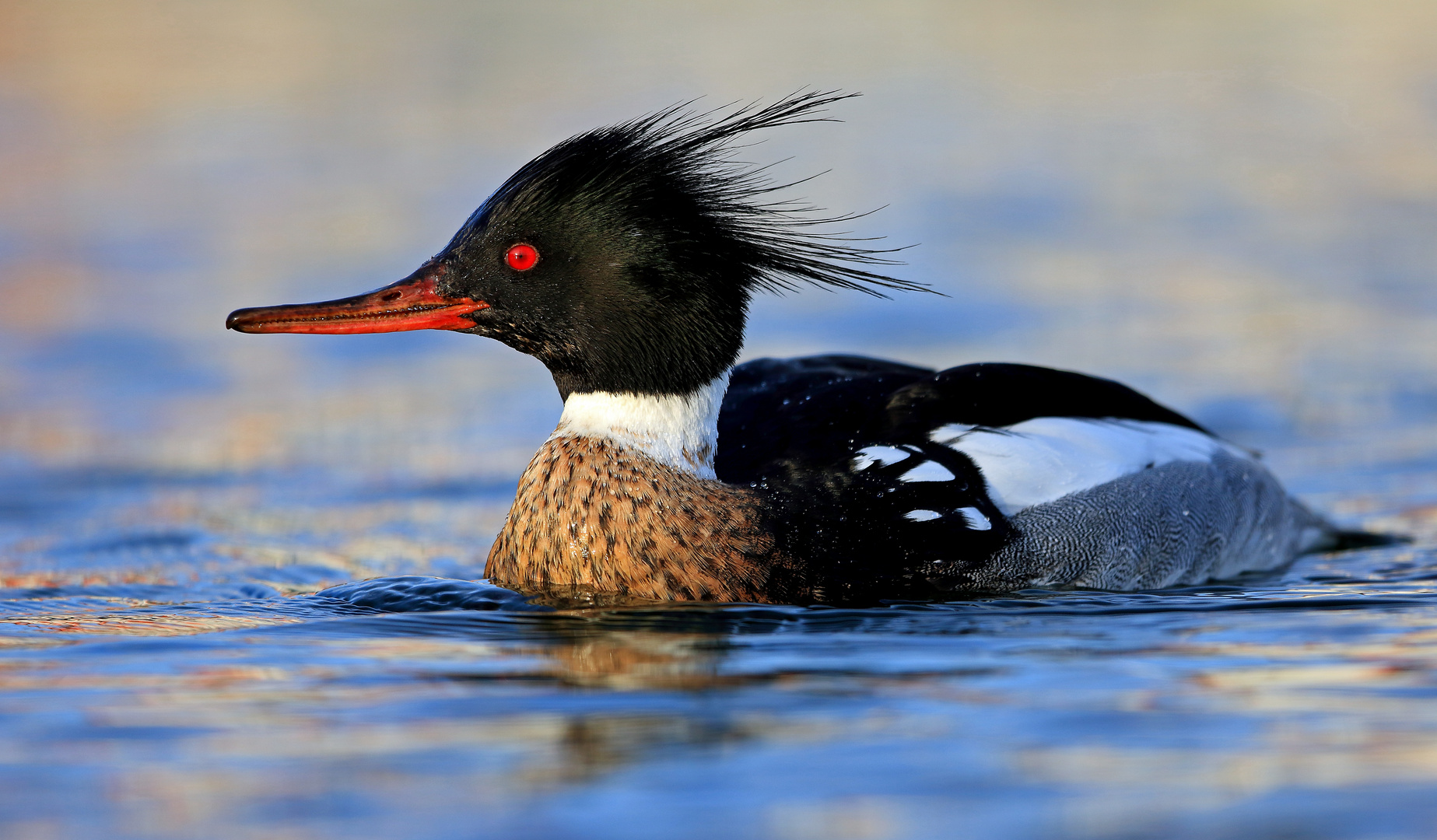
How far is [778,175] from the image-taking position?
544 inches

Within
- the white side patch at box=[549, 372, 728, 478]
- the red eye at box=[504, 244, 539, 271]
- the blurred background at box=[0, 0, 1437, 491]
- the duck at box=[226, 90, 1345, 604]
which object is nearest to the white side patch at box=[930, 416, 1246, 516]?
the duck at box=[226, 90, 1345, 604]

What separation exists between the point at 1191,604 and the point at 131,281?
348 inches

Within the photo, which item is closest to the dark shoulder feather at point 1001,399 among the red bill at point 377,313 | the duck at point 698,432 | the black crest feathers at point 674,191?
the duck at point 698,432

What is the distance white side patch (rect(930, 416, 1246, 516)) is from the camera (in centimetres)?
625

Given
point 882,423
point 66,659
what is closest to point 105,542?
point 66,659

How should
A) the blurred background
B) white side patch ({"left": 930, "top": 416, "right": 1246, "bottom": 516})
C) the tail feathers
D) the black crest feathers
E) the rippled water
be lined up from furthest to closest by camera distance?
the blurred background, the tail feathers, white side patch ({"left": 930, "top": 416, "right": 1246, "bottom": 516}), the black crest feathers, the rippled water

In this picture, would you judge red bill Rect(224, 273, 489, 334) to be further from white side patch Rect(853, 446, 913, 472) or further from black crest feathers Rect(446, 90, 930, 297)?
white side patch Rect(853, 446, 913, 472)

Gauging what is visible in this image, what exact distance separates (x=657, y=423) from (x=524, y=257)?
72cm

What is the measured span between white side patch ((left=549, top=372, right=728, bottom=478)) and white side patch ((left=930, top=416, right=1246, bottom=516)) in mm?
803

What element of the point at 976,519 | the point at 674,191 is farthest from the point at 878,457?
the point at 674,191

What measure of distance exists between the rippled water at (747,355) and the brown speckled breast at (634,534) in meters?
0.20

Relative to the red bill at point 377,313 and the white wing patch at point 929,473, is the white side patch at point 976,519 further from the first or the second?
the red bill at point 377,313

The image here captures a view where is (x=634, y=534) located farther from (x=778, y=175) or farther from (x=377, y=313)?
(x=778, y=175)

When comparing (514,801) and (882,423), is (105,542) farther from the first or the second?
(514,801)
